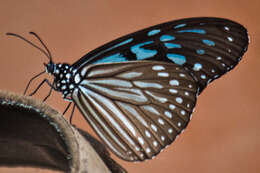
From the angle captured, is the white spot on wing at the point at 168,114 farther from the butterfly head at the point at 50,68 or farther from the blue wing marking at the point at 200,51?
the butterfly head at the point at 50,68

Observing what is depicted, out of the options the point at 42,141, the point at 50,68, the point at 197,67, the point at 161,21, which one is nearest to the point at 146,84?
the point at 197,67

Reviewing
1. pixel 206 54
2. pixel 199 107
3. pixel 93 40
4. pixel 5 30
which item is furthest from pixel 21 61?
pixel 206 54

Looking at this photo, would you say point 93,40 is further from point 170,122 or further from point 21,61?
point 170,122

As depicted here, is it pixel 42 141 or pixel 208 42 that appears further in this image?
pixel 208 42

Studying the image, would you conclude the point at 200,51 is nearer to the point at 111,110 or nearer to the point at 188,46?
the point at 188,46

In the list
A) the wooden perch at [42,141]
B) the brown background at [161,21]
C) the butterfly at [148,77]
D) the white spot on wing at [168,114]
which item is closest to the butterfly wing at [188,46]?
the butterfly at [148,77]

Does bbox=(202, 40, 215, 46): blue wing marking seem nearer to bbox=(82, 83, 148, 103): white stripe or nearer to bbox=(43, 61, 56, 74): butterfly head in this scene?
bbox=(82, 83, 148, 103): white stripe

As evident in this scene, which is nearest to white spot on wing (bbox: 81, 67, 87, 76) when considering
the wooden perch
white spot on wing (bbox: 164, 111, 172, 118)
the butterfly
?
the butterfly

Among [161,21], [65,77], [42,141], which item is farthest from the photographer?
[161,21]
